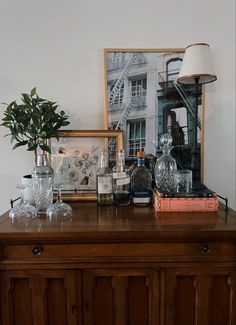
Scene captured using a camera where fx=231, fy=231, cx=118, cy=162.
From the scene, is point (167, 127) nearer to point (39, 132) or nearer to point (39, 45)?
point (39, 132)

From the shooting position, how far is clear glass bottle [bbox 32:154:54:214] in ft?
3.80

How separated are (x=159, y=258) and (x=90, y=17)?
1.41 m

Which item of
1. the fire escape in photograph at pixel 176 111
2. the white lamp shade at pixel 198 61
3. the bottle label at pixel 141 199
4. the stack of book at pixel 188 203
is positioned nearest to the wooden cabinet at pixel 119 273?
the stack of book at pixel 188 203

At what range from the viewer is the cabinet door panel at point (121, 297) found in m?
0.97

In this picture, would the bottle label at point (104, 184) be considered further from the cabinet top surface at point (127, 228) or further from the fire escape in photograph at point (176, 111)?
the fire escape in photograph at point (176, 111)

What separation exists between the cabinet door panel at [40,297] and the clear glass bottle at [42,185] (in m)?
0.30

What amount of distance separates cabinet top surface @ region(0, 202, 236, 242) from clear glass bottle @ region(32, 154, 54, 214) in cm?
9

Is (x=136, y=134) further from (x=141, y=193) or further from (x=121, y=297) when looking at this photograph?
(x=121, y=297)

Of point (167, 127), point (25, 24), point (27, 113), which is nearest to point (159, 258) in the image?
point (167, 127)

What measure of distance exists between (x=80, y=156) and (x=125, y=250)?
25.9 inches

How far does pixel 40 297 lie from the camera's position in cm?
97

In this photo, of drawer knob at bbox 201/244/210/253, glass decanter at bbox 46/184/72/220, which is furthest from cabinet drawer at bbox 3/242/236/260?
glass decanter at bbox 46/184/72/220

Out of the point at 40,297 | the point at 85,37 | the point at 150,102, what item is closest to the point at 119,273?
the point at 40,297

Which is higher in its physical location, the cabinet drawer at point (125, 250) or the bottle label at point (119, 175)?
the bottle label at point (119, 175)
